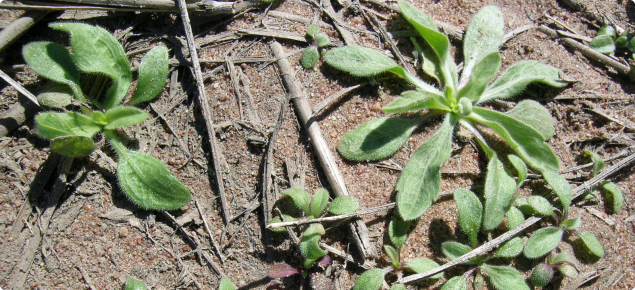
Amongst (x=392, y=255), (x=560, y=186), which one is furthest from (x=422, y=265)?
(x=560, y=186)

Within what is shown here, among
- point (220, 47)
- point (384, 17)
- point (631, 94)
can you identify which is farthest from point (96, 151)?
point (631, 94)

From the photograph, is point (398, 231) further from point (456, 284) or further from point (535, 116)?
point (535, 116)

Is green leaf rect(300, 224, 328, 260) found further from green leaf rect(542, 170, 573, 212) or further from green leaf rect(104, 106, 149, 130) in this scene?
green leaf rect(542, 170, 573, 212)

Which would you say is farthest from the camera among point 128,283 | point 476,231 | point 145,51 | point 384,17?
point 384,17

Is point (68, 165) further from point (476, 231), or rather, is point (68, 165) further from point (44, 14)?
point (476, 231)

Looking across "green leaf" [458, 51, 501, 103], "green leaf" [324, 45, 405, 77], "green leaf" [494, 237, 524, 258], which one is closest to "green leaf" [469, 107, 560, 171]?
"green leaf" [458, 51, 501, 103]

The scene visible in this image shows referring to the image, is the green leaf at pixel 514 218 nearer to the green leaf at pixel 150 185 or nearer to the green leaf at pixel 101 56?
the green leaf at pixel 150 185
